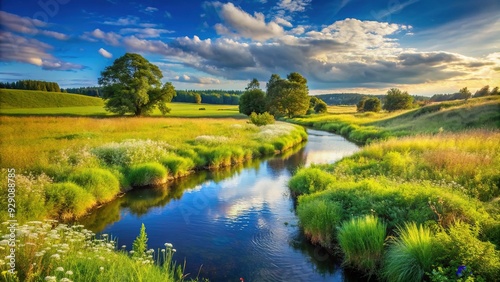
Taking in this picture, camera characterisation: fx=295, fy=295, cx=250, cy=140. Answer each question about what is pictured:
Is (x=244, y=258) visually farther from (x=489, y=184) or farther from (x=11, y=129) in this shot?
(x=11, y=129)

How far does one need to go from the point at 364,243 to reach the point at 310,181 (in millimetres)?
6389

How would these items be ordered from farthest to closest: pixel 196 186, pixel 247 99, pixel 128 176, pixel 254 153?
pixel 247 99 < pixel 254 153 < pixel 196 186 < pixel 128 176

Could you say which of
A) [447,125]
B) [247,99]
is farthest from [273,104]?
[447,125]

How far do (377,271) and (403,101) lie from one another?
3451 inches

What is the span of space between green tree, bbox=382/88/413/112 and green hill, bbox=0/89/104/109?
87.2 metres

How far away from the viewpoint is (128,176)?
16.1 meters

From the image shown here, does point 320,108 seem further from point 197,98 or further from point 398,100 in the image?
point 197,98

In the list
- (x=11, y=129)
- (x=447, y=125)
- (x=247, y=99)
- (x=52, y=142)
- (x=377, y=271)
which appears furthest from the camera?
(x=247, y=99)

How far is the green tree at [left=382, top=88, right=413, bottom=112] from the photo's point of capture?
276ft

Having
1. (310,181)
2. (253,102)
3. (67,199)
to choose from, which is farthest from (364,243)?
(253,102)

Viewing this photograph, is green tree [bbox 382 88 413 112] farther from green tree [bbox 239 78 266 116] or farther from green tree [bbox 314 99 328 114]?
green tree [bbox 239 78 266 116]

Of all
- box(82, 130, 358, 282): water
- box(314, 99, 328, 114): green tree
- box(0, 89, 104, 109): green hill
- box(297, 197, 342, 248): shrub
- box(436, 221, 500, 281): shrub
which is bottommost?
box(82, 130, 358, 282): water

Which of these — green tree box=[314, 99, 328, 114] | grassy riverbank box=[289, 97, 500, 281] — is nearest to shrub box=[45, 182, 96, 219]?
grassy riverbank box=[289, 97, 500, 281]

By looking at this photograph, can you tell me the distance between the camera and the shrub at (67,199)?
11000 mm
